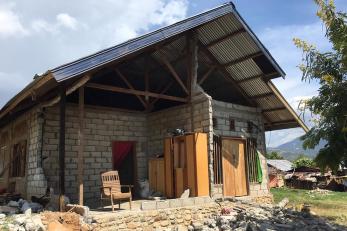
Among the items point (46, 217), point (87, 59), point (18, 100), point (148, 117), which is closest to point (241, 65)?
point (148, 117)

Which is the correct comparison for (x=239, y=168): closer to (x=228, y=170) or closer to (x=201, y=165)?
(x=228, y=170)

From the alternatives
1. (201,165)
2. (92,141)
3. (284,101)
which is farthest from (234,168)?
(92,141)

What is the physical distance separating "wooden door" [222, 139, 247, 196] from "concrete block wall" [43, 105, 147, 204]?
3012mm

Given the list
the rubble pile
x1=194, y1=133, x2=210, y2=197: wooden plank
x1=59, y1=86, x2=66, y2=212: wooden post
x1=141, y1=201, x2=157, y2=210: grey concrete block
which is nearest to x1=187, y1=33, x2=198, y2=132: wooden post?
x1=194, y1=133, x2=210, y2=197: wooden plank

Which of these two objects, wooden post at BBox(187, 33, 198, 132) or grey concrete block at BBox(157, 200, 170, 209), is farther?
wooden post at BBox(187, 33, 198, 132)

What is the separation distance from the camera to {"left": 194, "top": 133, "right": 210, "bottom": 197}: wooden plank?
10.9 meters

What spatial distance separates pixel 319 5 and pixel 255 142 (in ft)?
25.0

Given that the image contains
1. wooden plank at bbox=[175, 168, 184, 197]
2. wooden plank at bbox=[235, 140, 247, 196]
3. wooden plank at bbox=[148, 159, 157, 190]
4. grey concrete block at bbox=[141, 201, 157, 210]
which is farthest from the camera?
wooden plank at bbox=[235, 140, 247, 196]

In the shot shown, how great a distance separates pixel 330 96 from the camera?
21.5ft

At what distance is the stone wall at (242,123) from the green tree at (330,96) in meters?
5.62

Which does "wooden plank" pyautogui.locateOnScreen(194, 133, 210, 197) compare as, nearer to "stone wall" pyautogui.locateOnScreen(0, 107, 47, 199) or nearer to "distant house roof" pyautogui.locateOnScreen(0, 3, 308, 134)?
"distant house roof" pyautogui.locateOnScreen(0, 3, 308, 134)

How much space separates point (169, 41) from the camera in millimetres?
12008

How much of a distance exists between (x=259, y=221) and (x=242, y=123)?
4849 millimetres

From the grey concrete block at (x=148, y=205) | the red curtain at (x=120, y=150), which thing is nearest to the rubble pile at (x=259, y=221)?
the grey concrete block at (x=148, y=205)
